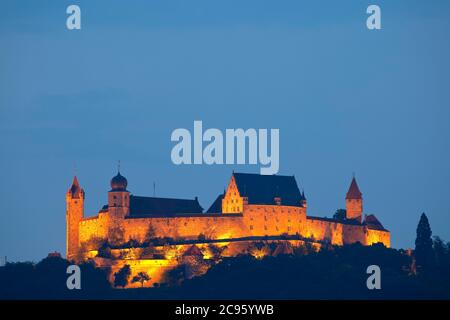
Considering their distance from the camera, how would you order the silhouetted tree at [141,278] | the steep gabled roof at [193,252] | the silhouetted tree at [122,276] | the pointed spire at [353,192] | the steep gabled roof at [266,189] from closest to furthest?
the silhouetted tree at [122,276] → the steep gabled roof at [193,252] → the silhouetted tree at [141,278] → the steep gabled roof at [266,189] → the pointed spire at [353,192]

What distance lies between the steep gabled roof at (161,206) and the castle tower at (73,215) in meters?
4.76

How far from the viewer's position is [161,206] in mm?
162625

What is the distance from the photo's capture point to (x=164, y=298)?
488 feet

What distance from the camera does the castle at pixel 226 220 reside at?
15762 cm

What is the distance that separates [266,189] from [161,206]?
331 inches

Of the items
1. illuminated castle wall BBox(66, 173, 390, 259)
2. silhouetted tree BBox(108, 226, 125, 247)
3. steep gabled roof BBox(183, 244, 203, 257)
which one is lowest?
steep gabled roof BBox(183, 244, 203, 257)

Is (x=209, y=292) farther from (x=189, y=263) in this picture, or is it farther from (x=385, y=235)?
(x=385, y=235)

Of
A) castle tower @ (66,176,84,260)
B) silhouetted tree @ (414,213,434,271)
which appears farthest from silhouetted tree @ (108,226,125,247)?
silhouetted tree @ (414,213,434,271)

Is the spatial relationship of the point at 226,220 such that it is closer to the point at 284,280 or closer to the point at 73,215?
the point at 284,280

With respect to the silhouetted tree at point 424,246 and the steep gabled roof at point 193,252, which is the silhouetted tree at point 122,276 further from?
the silhouetted tree at point 424,246

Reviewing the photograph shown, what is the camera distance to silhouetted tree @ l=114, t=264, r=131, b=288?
15538cm

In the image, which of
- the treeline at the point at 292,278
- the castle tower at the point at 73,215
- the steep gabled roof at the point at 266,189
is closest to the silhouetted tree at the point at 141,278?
the treeline at the point at 292,278

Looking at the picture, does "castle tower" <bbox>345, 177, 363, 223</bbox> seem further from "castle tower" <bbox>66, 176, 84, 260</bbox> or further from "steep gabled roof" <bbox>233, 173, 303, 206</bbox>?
"castle tower" <bbox>66, 176, 84, 260</bbox>

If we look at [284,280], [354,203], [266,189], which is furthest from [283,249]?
[354,203]
